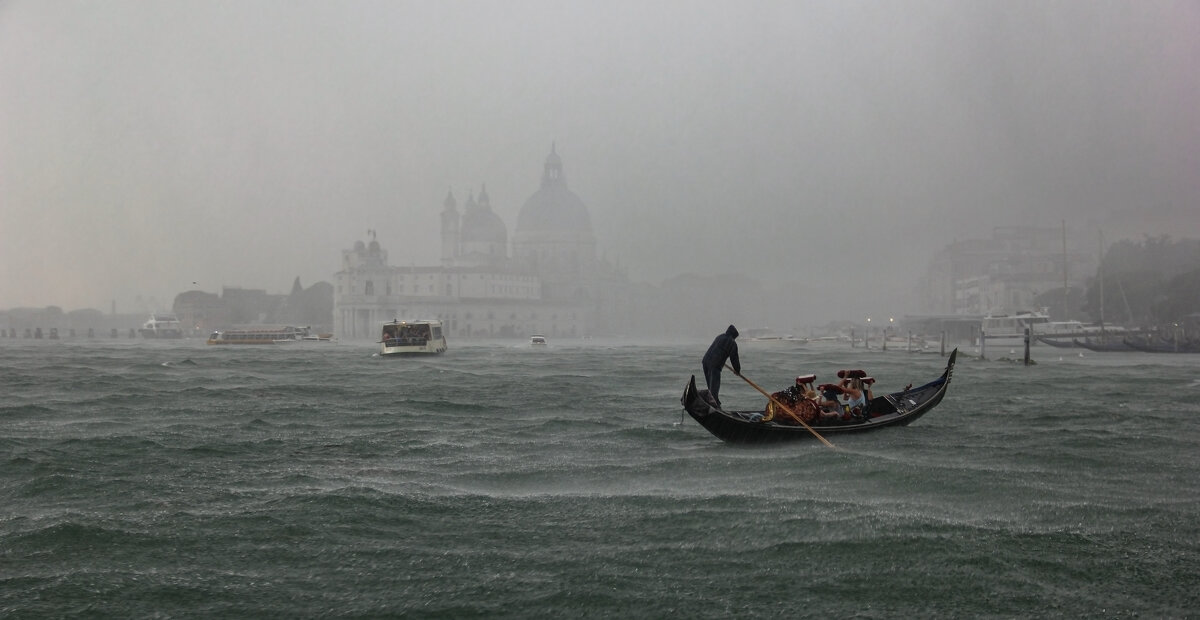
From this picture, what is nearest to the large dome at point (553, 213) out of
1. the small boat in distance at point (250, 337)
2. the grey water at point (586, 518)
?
the small boat in distance at point (250, 337)

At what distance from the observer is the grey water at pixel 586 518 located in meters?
6.36

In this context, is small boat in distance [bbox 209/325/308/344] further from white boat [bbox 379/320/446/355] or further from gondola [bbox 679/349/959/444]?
gondola [bbox 679/349/959/444]

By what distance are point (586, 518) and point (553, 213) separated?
383 ft

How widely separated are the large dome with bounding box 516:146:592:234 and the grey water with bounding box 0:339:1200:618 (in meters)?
107

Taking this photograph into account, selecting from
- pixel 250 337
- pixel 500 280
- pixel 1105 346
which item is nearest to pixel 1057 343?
pixel 1105 346

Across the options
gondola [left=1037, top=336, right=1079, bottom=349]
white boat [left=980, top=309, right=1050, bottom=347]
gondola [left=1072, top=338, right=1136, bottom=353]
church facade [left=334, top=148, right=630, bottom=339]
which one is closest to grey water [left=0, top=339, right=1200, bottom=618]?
gondola [left=1072, top=338, right=1136, bottom=353]

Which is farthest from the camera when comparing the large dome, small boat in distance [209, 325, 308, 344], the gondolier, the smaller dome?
the large dome

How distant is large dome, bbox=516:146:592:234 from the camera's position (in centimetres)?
12356

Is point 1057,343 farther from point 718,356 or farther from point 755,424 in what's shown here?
point 755,424

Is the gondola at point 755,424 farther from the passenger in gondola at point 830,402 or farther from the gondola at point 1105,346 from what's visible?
the gondola at point 1105,346

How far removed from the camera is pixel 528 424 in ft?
51.4

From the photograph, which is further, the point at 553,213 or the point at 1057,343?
the point at 553,213

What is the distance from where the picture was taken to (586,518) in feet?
27.2

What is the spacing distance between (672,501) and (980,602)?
122 inches
